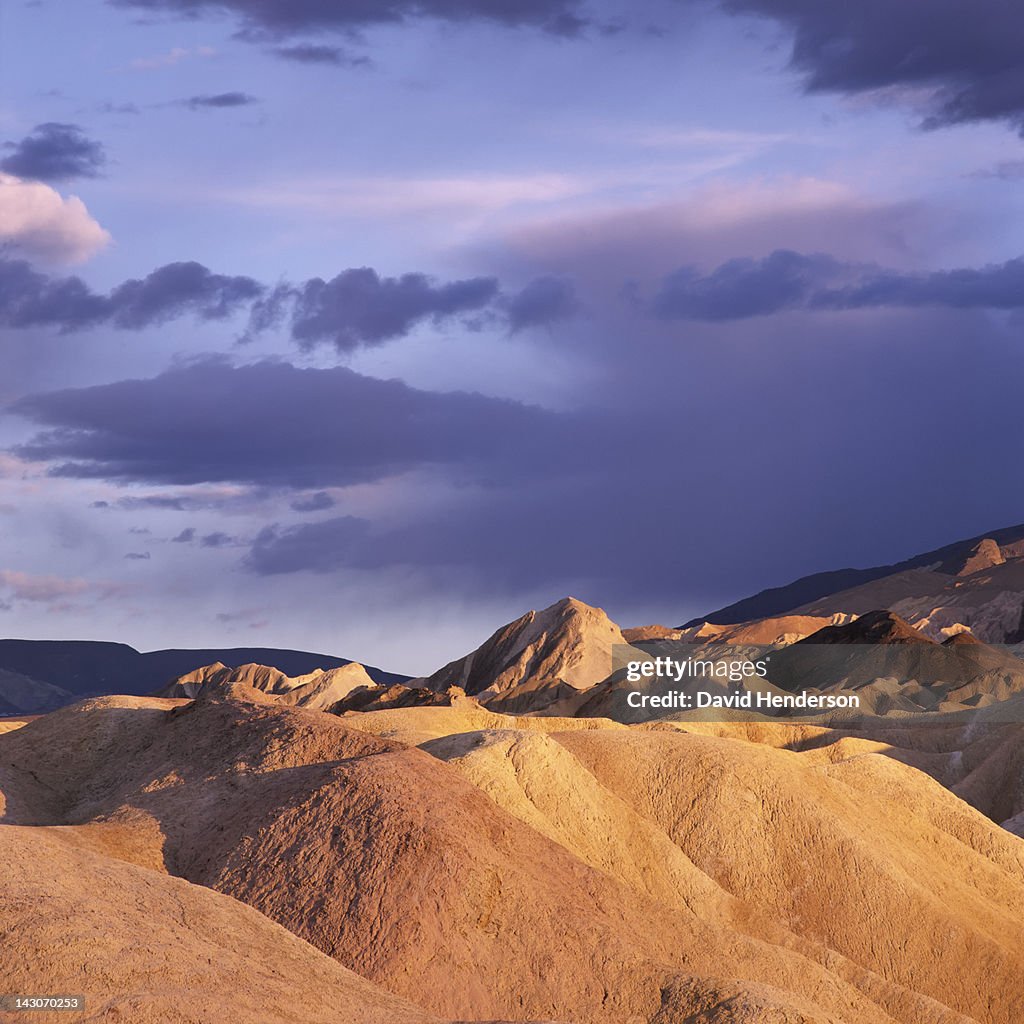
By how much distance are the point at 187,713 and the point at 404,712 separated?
29.0 feet

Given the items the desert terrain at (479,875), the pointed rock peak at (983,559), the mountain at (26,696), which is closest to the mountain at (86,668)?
the mountain at (26,696)

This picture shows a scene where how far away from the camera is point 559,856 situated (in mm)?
14430

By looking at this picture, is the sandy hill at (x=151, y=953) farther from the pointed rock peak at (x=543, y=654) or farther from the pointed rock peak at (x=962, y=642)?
the pointed rock peak at (x=962, y=642)

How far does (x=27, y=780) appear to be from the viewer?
61.0 ft

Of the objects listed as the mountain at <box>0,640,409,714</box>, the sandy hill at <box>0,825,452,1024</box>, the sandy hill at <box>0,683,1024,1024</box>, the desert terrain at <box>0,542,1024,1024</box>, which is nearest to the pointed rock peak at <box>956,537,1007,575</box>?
the mountain at <box>0,640,409,714</box>

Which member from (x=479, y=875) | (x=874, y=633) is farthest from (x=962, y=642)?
(x=479, y=875)

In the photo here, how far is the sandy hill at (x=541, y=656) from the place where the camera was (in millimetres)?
70438

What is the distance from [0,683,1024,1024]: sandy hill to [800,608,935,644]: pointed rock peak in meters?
47.3

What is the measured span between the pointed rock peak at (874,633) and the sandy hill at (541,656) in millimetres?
11173

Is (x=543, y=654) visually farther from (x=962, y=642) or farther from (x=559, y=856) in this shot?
(x=559, y=856)

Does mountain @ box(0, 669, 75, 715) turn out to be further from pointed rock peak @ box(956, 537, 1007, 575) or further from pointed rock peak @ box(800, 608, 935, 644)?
pointed rock peak @ box(800, 608, 935, 644)

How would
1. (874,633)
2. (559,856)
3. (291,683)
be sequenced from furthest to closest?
(291,683) → (874,633) → (559,856)

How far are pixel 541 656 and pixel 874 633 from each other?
55.8 ft

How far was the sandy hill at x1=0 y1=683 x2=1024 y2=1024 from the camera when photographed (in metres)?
12.6
